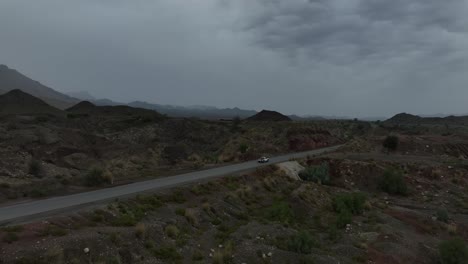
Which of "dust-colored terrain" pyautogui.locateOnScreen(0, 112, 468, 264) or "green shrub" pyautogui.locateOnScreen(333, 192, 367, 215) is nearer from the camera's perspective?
"dust-colored terrain" pyautogui.locateOnScreen(0, 112, 468, 264)

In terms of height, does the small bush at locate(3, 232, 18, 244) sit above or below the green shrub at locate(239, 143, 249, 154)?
above

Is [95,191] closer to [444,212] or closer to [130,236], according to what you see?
[130,236]

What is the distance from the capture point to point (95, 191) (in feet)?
81.4

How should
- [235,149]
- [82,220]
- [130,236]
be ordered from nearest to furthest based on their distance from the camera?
1. [130,236]
2. [82,220]
3. [235,149]

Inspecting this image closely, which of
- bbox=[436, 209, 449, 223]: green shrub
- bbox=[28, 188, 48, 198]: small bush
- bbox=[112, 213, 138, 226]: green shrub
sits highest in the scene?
bbox=[112, 213, 138, 226]: green shrub

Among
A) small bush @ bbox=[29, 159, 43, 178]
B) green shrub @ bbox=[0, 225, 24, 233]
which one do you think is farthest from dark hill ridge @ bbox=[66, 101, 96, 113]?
green shrub @ bbox=[0, 225, 24, 233]

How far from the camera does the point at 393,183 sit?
38562mm

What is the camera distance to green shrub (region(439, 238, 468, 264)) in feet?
66.7

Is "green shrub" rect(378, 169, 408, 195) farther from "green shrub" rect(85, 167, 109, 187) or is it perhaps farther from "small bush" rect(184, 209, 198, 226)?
"green shrub" rect(85, 167, 109, 187)

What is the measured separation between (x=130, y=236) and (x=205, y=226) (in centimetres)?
539

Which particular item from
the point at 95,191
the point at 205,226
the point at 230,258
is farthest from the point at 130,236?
the point at 95,191

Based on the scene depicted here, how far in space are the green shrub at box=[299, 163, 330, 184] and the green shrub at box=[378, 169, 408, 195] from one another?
16.3 ft

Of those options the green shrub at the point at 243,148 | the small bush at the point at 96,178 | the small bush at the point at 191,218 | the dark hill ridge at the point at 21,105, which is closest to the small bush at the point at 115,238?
the small bush at the point at 191,218

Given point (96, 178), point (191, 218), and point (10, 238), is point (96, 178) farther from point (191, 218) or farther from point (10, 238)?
point (10, 238)
